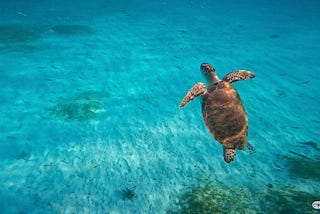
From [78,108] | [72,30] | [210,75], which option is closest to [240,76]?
[210,75]

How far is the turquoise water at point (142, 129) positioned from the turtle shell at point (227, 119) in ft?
4.04

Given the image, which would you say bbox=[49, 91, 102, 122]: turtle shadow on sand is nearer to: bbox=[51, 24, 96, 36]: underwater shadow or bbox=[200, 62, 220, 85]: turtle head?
bbox=[200, 62, 220, 85]: turtle head

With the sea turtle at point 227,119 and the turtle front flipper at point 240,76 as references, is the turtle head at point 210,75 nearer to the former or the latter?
the turtle front flipper at point 240,76

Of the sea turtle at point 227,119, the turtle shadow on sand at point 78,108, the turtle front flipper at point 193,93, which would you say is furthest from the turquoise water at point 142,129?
the turtle front flipper at point 193,93

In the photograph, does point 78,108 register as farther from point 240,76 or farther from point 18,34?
point 18,34

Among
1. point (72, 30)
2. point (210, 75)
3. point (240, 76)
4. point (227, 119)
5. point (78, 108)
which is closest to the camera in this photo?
point (227, 119)

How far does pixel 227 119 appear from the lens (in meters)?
4.14

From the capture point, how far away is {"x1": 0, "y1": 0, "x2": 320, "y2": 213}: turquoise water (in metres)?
4.70

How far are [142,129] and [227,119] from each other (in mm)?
2901

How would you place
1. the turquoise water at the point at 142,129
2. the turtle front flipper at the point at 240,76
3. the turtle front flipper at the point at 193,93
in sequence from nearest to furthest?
the turtle front flipper at the point at 193,93
the turquoise water at the point at 142,129
the turtle front flipper at the point at 240,76

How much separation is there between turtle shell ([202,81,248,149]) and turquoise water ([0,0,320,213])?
1231mm

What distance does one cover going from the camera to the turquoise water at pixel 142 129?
470cm

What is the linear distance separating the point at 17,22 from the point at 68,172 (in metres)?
14.1

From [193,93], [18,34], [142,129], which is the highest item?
[193,93]
